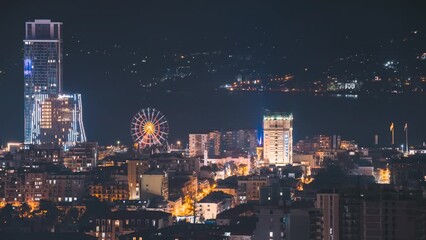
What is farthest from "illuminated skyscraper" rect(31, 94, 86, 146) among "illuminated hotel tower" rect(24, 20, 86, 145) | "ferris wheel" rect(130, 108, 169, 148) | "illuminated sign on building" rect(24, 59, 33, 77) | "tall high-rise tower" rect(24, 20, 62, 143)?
"ferris wheel" rect(130, 108, 169, 148)

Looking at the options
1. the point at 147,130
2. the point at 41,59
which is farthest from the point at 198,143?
the point at 147,130

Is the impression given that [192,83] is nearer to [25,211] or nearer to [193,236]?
[25,211]

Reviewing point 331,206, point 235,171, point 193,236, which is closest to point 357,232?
point 331,206

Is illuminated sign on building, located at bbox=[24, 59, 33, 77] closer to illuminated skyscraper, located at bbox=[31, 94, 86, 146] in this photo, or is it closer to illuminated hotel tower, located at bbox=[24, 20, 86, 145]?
illuminated hotel tower, located at bbox=[24, 20, 86, 145]

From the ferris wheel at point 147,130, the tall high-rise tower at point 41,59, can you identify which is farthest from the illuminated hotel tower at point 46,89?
the ferris wheel at point 147,130

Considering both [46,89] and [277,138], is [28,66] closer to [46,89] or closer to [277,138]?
[46,89]

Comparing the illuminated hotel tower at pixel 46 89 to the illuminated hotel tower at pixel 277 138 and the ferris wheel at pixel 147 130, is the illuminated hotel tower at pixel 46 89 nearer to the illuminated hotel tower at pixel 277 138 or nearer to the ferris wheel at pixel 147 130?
the illuminated hotel tower at pixel 277 138

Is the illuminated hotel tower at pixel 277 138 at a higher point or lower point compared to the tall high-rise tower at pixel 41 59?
lower
